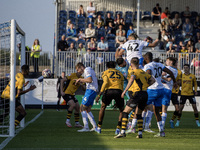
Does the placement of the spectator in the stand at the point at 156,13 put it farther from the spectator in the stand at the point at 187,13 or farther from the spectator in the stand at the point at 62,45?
the spectator in the stand at the point at 62,45

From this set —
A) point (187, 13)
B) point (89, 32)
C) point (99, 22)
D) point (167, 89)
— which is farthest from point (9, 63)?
point (187, 13)

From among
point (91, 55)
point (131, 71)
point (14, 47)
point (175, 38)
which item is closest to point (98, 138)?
point (131, 71)

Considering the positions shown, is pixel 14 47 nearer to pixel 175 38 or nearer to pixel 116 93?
pixel 116 93

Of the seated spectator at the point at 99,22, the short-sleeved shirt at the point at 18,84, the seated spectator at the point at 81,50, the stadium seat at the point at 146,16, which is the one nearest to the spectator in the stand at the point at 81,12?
the seated spectator at the point at 99,22

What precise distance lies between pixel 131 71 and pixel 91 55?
13314mm

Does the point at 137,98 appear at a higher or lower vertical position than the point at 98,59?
lower

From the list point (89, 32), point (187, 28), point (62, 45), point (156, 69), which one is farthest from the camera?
point (187, 28)

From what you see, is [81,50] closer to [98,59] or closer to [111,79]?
[98,59]

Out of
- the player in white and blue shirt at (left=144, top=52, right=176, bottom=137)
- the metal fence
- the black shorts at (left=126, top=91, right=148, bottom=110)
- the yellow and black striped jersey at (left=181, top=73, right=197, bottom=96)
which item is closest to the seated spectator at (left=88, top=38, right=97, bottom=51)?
the metal fence

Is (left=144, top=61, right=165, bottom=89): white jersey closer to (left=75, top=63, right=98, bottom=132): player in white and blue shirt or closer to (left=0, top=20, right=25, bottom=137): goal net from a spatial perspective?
(left=75, top=63, right=98, bottom=132): player in white and blue shirt

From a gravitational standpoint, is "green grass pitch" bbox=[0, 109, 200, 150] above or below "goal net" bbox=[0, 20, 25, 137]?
below

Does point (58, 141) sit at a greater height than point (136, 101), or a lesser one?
lesser

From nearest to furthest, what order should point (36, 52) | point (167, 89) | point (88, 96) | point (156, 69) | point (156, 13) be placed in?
point (156, 69), point (88, 96), point (167, 89), point (36, 52), point (156, 13)

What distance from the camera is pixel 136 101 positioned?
9555 mm
